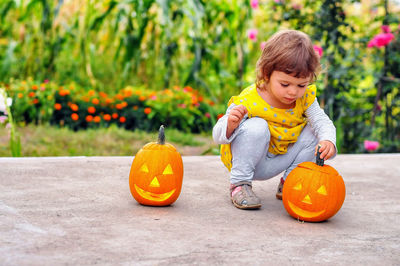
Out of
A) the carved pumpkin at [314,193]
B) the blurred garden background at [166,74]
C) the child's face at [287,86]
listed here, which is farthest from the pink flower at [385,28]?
the carved pumpkin at [314,193]

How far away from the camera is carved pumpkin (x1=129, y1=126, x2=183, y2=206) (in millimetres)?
1958

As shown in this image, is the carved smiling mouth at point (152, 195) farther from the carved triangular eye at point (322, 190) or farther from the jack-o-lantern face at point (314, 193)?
the carved triangular eye at point (322, 190)

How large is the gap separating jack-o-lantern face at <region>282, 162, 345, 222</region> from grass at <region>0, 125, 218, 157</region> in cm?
150

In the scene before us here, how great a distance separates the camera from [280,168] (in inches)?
87.4

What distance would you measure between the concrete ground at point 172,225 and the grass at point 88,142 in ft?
2.79

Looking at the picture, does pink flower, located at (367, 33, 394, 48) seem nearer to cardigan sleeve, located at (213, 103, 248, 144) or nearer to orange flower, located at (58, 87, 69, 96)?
cardigan sleeve, located at (213, 103, 248, 144)

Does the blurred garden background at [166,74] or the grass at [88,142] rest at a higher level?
the blurred garden background at [166,74]

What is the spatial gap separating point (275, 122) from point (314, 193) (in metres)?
0.40

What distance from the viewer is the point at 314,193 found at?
1874mm

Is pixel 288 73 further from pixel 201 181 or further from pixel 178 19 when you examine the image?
pixel 178 19

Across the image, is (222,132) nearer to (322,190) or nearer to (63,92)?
(322,190)

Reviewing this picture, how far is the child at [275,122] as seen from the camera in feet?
6.41

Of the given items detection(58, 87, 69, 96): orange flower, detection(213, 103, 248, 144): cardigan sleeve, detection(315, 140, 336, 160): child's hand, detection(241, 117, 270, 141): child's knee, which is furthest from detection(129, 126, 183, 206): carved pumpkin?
detection(58, 87, 69, 96): orange flower

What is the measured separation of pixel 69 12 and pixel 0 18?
1660 millimetres
